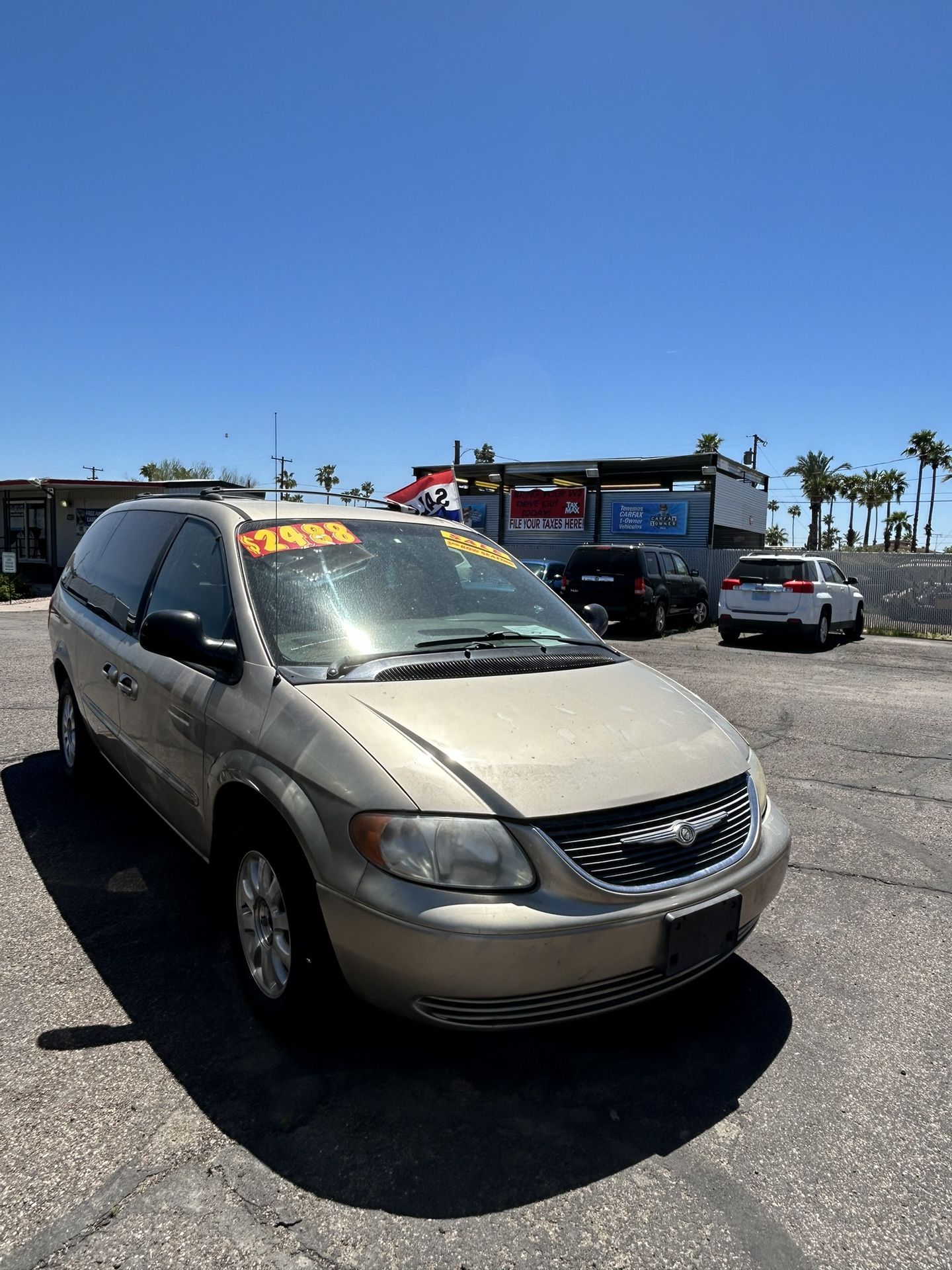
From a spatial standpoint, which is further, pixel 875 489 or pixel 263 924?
pixel 875 489

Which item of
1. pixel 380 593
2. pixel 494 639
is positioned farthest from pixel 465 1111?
pixel 380 593

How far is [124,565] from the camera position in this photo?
175 inches

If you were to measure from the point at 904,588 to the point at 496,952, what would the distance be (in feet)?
67.1

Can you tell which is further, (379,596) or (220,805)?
(379,596)

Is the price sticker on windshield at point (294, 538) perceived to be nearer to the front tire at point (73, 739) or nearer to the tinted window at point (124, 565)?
the tinted window at point (124, 565)

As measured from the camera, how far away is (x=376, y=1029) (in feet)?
8.84

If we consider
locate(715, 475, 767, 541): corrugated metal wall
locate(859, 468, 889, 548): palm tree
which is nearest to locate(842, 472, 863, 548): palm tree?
locate(859, 468, 889, 548): palm tree

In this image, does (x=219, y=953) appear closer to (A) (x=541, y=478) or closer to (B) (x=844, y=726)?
(B) (x=844, y=726)

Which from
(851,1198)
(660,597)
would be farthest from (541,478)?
(851,1198)

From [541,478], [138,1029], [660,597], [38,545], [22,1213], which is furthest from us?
[38,545]

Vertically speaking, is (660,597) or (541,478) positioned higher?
(541,478)

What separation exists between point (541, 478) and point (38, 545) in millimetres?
18963

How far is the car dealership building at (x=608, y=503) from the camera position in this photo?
25.2 meters

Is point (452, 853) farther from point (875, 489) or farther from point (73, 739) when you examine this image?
point (875, 489)
